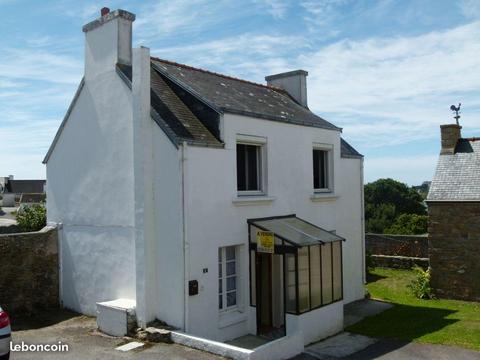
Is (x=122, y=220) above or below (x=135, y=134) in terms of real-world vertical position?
below

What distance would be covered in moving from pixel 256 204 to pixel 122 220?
351 centimetres

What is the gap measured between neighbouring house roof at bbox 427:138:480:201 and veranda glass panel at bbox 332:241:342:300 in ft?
20.8

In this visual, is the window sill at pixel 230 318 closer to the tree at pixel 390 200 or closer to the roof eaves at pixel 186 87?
the roof eaves at pixel 186 87

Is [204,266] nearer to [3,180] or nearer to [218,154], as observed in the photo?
[218,154]

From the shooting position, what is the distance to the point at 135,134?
37.9ft

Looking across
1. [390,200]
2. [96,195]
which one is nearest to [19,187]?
[390,200]

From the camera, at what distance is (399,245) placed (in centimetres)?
2503

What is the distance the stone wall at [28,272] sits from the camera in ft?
43.2

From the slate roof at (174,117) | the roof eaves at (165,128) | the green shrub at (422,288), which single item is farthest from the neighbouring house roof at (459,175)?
the roof eaves at (165,128)

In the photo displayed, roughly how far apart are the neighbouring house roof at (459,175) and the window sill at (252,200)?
794 cm

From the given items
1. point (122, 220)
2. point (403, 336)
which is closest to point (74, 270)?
point (122, 220)

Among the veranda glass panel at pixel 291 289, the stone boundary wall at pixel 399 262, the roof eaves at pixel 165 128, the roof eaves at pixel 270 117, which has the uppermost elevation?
the roof eaves at pixel 270 117

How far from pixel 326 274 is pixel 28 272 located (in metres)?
8.28

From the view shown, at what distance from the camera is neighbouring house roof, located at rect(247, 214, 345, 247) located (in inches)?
473
